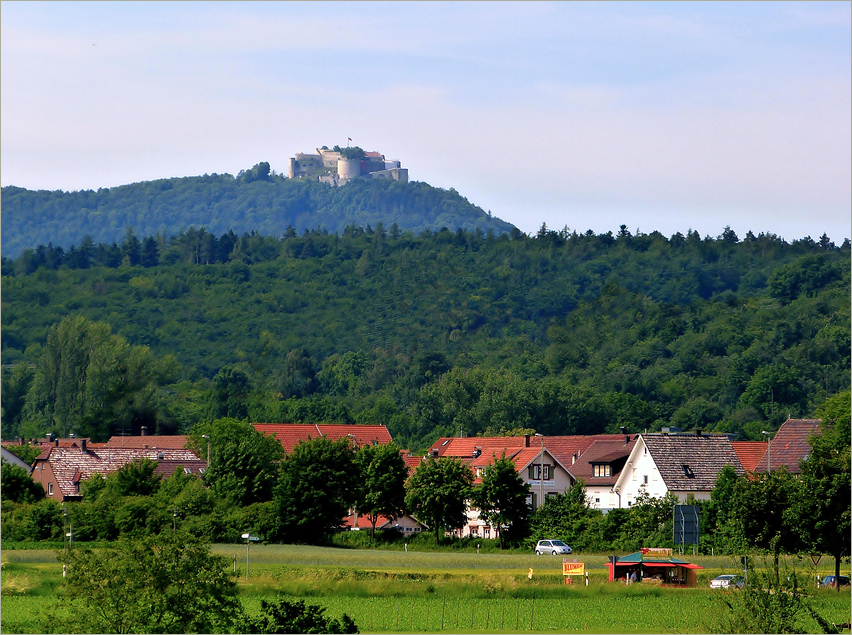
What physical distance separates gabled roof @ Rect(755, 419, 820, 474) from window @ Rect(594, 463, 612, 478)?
30.4 feet

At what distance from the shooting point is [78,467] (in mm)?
80188

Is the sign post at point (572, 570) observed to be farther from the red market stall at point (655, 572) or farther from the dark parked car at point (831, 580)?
the dark parked car at point (831, 580)

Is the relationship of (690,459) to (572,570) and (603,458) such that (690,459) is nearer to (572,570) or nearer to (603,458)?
(603,458)

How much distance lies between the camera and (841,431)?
62219mm

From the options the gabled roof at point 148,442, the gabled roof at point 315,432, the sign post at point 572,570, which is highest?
the gabled roof at point 315,432

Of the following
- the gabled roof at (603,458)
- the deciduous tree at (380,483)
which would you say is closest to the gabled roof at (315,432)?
the gabled roof at (603,458)

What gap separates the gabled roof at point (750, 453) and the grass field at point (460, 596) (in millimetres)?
17435

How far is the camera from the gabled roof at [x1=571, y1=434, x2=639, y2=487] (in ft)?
244

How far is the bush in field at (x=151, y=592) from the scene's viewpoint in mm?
27688

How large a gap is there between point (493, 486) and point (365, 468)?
295 inches

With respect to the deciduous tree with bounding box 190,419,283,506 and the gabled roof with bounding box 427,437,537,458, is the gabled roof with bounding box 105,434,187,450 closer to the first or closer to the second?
the gabled roof with bounding box 427,437,537,458

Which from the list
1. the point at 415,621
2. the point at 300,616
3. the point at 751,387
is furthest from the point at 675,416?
the point at 300,616

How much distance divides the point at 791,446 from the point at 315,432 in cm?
3653

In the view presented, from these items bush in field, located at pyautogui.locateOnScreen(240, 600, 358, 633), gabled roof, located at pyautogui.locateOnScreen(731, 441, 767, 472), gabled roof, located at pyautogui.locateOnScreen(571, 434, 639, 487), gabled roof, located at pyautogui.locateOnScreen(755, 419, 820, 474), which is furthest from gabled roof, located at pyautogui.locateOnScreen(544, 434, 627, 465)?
bush in field, located at pyautogui.locateOnScreen(240, 600, 358, 633)
